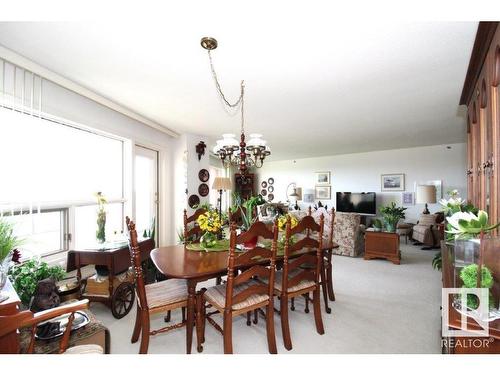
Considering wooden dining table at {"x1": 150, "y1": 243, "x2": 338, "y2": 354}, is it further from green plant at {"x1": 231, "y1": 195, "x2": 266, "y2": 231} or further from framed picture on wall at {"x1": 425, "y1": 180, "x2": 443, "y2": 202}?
framed picture on wall at {"x1": 425, "y1": 180, "x2": 443, "y2": 202}

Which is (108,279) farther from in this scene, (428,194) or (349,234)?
(428,194)

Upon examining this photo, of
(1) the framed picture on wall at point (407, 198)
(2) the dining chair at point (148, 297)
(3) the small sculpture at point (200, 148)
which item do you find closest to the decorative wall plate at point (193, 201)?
(3) the small sculpture at point (200, 148)

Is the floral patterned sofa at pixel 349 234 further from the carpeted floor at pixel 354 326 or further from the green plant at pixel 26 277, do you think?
the green plant at pixel 26 277

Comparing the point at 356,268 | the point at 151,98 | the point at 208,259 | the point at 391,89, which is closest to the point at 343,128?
the point at 391,89

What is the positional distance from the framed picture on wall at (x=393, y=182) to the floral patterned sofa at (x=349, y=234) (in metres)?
2.76

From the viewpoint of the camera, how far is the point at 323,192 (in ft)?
25.6

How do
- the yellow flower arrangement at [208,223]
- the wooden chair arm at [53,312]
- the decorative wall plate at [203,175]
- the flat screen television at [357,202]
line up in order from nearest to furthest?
1. the wooden chair arm at [53,312]
2. the yellow flower arrangement at [208,223]
3. the decorative wall plate at [203,175]
4. the flat screen television at [357,202]

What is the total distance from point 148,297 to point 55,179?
1.73 metres

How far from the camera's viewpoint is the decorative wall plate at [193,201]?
4.54 metres

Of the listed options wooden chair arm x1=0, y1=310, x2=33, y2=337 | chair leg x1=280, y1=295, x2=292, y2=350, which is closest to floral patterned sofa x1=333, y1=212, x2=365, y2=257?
chair leg x1=280, y1=295, x2=292, y2=350

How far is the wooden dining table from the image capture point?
1.60 meters

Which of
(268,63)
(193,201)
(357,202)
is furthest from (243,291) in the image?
(357,202)

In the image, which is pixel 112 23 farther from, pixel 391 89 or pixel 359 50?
pixel 391 89

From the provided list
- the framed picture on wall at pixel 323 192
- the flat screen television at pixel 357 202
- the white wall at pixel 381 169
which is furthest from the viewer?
the framed picture on wall at pixel 323 192
